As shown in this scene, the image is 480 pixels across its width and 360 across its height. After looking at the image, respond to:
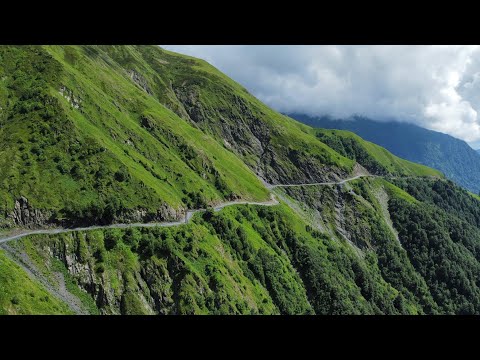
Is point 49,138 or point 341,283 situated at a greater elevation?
point 49,138

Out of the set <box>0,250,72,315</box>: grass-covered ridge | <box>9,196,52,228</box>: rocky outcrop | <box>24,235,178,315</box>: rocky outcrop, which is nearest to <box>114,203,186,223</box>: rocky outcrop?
<box>24,235,178,315</box>: rocky outcrop

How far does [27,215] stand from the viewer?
311 ft

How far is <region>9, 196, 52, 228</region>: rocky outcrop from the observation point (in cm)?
9329

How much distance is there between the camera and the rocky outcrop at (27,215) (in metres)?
93.3

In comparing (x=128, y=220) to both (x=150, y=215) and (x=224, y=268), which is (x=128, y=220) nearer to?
(x=150, y=215)

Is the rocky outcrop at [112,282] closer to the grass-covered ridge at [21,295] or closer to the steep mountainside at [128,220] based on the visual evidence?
the steep mountainside at [128,220]

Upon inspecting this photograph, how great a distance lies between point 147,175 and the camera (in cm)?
13350

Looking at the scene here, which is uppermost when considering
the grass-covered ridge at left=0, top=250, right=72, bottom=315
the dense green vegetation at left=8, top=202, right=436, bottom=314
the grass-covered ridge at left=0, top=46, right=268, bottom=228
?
the grass-covered ridge at left=0, top=46, right=268, bottom=228

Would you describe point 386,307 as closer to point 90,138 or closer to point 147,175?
point 147,175

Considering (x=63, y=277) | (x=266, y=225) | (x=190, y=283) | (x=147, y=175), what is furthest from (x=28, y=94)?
(x=266, y=225)

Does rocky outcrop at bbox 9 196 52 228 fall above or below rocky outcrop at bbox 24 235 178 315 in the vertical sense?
above

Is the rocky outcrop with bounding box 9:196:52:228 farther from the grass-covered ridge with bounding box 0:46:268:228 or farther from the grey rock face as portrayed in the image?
the grey rock face

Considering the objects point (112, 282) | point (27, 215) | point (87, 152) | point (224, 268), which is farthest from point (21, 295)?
point (224, 268)
